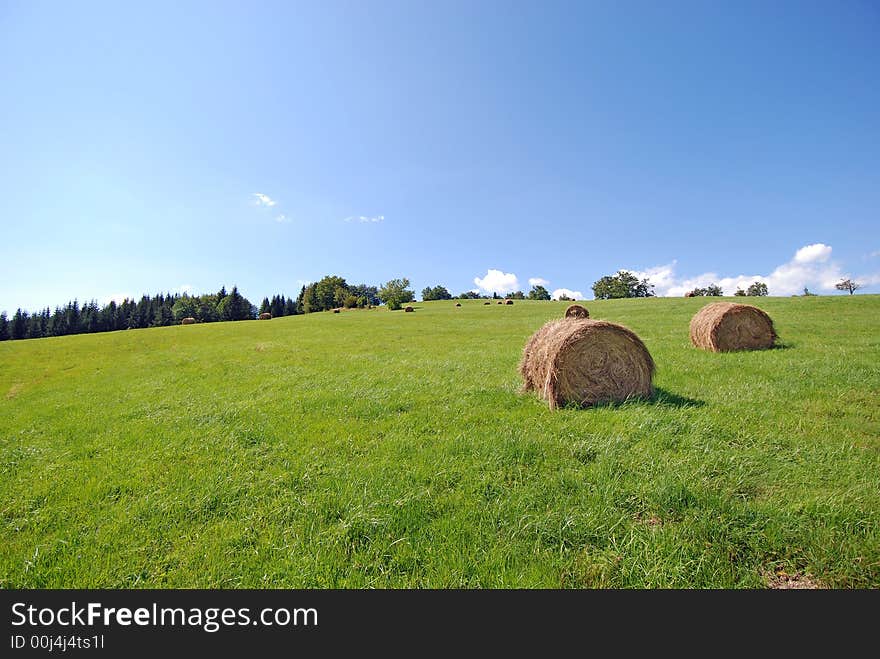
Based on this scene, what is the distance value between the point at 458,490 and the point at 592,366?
5.20 metres

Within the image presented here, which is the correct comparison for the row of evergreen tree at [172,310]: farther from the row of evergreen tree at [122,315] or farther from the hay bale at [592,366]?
the hay bale at [592,366]

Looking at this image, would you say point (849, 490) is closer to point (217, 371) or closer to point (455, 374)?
point (455, 374)

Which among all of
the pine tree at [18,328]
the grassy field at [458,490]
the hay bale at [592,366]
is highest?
the pine tree at [18,328]

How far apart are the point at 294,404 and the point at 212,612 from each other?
6039mm

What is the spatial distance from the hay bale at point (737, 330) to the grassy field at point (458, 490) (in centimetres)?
532

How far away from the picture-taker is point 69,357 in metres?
25.5

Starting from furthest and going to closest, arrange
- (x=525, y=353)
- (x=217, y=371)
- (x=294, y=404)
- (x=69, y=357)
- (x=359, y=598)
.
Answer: (x=69, y=357) < (x=217, y=371) < (x=525, y=353) < (x=294, y=404) < (x=359, y=598)

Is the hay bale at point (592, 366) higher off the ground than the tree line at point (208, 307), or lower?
lower

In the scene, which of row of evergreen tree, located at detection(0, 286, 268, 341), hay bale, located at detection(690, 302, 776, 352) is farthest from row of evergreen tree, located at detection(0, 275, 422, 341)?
hay bale, located at detection(690, 302, 776, 352)

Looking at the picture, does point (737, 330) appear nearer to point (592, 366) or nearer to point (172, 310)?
point (592, 366)

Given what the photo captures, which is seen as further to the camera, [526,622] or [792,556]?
[792,556]

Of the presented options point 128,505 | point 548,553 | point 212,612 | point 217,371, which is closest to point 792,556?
point 548,553

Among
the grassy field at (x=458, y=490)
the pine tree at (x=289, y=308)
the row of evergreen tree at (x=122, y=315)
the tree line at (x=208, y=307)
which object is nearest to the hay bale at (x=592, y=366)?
the grassy field at (x=458, y=490)

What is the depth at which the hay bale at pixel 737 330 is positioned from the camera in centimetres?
1495
